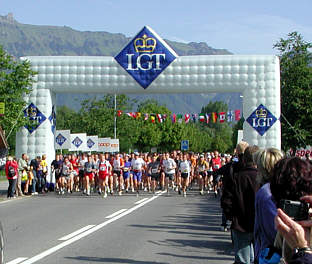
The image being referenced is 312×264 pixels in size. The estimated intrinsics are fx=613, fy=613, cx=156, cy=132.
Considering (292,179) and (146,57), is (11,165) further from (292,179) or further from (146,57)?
(292,179)

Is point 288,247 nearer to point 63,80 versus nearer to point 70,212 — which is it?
point 70,212

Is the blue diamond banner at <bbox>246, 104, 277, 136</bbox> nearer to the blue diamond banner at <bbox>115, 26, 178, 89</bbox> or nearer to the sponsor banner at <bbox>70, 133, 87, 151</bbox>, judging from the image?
the blue diamond banner at <bbox>115, 26, 178, 89</bbox>

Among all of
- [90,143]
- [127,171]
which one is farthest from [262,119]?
[90,143]

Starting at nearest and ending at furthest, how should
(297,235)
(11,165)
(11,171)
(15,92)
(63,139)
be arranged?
1. (297,235)
2. (11,171)
3. (11,165)
4. (15,92)
5. (63,139)

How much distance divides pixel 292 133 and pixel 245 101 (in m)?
4.23

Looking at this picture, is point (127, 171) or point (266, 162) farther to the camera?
point (127, 171)

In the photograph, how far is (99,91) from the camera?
2433cm

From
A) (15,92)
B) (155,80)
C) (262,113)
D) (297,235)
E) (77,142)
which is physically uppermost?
(155,80)

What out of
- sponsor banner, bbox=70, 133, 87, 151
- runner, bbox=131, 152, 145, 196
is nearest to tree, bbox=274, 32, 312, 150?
runner, bbox=131, 152, 145, 196

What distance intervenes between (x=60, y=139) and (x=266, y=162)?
22.6 m

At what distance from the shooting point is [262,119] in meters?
23.1

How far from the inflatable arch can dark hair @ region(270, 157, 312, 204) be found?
19.9 meters

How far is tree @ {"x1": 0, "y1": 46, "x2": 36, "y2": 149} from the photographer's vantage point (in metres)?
23.4

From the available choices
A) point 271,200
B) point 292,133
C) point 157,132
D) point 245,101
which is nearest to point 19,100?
point 245,101
